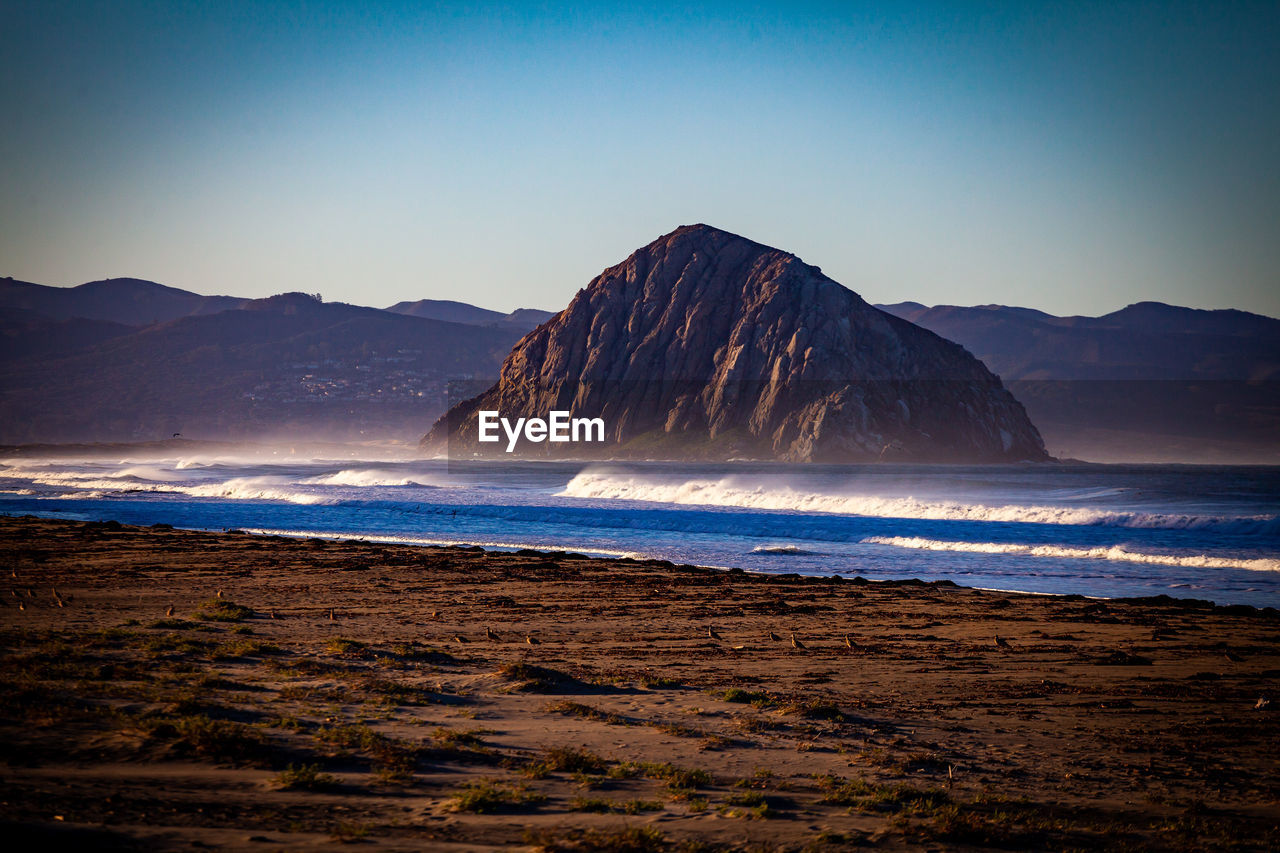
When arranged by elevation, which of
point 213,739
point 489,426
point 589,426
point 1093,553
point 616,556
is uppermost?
point 589,426

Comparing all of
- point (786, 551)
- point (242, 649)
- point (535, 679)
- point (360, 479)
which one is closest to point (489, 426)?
point (360, 479)

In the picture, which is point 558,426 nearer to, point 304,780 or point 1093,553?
point 1093,553

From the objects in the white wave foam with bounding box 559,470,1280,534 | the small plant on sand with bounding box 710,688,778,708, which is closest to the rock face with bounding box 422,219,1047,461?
the white wave foam with bounding box 559,470,1280,534

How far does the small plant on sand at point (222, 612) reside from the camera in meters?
15.4

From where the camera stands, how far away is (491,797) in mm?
7199

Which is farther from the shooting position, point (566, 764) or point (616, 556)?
point (616, 556)

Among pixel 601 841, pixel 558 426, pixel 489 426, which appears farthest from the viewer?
pixel 489 426

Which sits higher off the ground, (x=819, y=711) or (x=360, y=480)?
(x=360, y=480)

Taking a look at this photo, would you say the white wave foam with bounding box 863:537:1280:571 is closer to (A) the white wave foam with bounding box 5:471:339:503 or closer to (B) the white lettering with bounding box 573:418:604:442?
(A) the white wave foam with bounding box 5:471:339:503

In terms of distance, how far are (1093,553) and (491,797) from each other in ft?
103

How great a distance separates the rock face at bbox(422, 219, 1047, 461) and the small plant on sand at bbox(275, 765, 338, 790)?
131627 millimetres

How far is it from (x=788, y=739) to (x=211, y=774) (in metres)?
5.70

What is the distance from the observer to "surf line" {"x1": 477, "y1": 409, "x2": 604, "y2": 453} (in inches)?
6545

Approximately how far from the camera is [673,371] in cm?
16550
